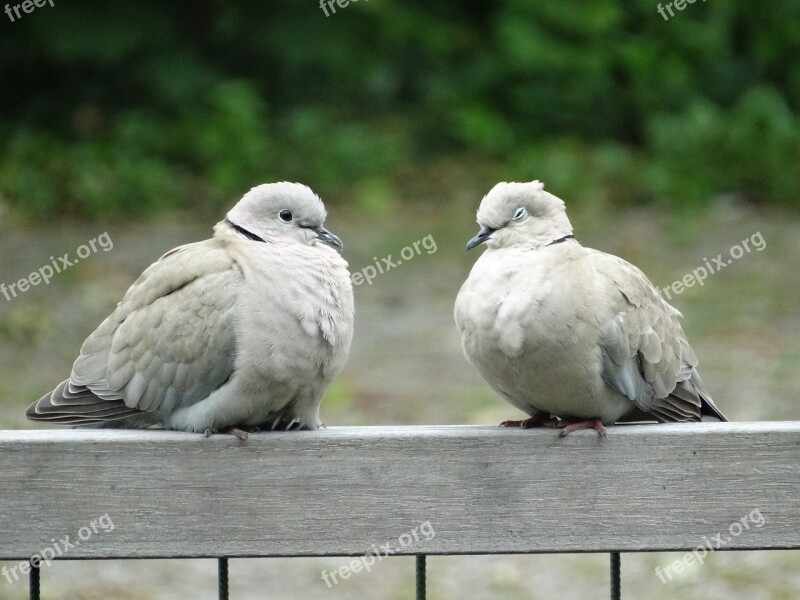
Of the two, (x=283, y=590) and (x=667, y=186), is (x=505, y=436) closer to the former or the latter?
(x=283, y=590)

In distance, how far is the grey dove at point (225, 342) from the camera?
90.6 inches

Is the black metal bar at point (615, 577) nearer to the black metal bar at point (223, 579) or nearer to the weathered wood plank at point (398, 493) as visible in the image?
the weathered wood plank at point (398, 493)

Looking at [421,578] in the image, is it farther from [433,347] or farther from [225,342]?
[433,347]

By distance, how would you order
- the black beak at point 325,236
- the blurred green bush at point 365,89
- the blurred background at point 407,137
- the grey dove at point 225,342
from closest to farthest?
the grey dove at point 225,342, the black beak at point 325,236, the blurred background at point 407,137, the blurred green bush at point 365,89

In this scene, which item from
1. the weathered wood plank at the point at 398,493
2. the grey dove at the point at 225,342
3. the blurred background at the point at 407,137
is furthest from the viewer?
the blurred background at the point at 407,137

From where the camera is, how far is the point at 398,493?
1.87m

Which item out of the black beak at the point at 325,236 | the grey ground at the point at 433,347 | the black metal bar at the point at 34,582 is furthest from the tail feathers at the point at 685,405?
the grey ground at the point at 433,347

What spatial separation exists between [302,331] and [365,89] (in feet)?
23.0

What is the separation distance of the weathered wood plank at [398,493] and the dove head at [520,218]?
0.74 m

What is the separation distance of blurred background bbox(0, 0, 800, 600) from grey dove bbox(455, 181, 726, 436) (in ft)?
11.6

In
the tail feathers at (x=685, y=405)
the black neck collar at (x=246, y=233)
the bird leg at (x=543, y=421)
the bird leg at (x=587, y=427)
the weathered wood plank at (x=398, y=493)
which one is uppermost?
the black neck collar at (x=246, y=233)

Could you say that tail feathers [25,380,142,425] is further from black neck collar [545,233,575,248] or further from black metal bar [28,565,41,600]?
black neck collar [545,233,575,248]

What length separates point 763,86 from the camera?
855 centimetres

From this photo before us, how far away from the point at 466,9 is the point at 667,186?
2656 mm
